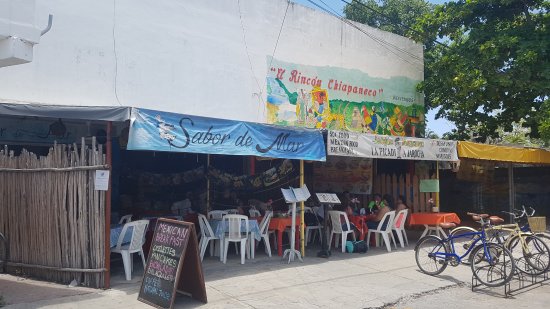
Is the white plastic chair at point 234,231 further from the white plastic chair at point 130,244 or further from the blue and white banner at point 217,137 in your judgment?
the white plastic chair at point 130,244

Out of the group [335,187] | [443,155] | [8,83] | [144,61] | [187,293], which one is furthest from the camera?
[335,187]

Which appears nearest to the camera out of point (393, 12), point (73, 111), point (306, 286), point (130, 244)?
point (73, 111)

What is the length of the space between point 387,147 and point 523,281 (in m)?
3.98

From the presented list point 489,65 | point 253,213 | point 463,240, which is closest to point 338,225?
point 253,213

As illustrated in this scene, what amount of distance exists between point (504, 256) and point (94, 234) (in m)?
6.04

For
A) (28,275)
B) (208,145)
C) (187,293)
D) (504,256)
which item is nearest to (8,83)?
(28,275)

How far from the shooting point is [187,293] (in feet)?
21.6

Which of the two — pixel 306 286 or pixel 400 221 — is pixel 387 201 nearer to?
pixel 400 221

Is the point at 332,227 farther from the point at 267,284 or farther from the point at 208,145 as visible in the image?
the point at 208,145

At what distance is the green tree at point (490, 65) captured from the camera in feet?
47.0

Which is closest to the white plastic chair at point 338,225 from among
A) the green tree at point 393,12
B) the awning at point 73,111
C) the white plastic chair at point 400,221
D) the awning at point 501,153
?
the white plastic chair at point 400,221

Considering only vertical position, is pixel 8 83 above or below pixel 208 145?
above

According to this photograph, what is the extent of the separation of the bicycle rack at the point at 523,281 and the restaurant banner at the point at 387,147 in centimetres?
348

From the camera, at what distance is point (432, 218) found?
11.6 meters
